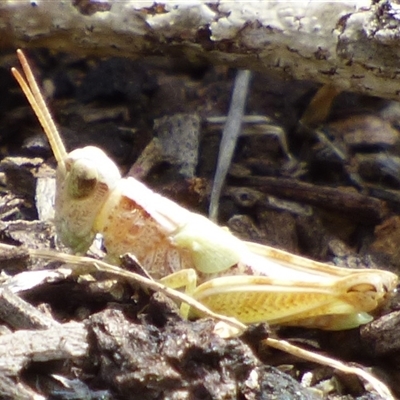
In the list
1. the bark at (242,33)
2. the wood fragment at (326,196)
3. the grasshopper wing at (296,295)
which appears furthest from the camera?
the wood fragment at (326,196)

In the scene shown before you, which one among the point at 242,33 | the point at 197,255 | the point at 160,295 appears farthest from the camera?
the point at 242,33

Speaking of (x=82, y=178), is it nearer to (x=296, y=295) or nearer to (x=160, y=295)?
(x=160, y=295)

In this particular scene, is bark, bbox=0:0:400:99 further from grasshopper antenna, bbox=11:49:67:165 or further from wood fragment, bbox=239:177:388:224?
grasshopper antenna, bbox=11:49:67:165

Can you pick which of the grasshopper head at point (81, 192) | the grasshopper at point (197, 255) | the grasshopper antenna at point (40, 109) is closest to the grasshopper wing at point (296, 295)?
the grasshopper at point (197, 255)

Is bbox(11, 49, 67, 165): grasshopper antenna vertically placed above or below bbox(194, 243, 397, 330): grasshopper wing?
above

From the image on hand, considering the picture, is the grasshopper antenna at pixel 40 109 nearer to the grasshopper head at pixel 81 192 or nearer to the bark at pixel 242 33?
the grasshopper head at pixel 81 192

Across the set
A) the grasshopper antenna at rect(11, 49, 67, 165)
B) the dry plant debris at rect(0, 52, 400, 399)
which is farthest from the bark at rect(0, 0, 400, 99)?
the grasshopper antenna at rect(11, 49, 67, 165)

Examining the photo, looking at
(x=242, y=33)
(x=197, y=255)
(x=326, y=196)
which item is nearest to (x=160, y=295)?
(x=197, y=255)
